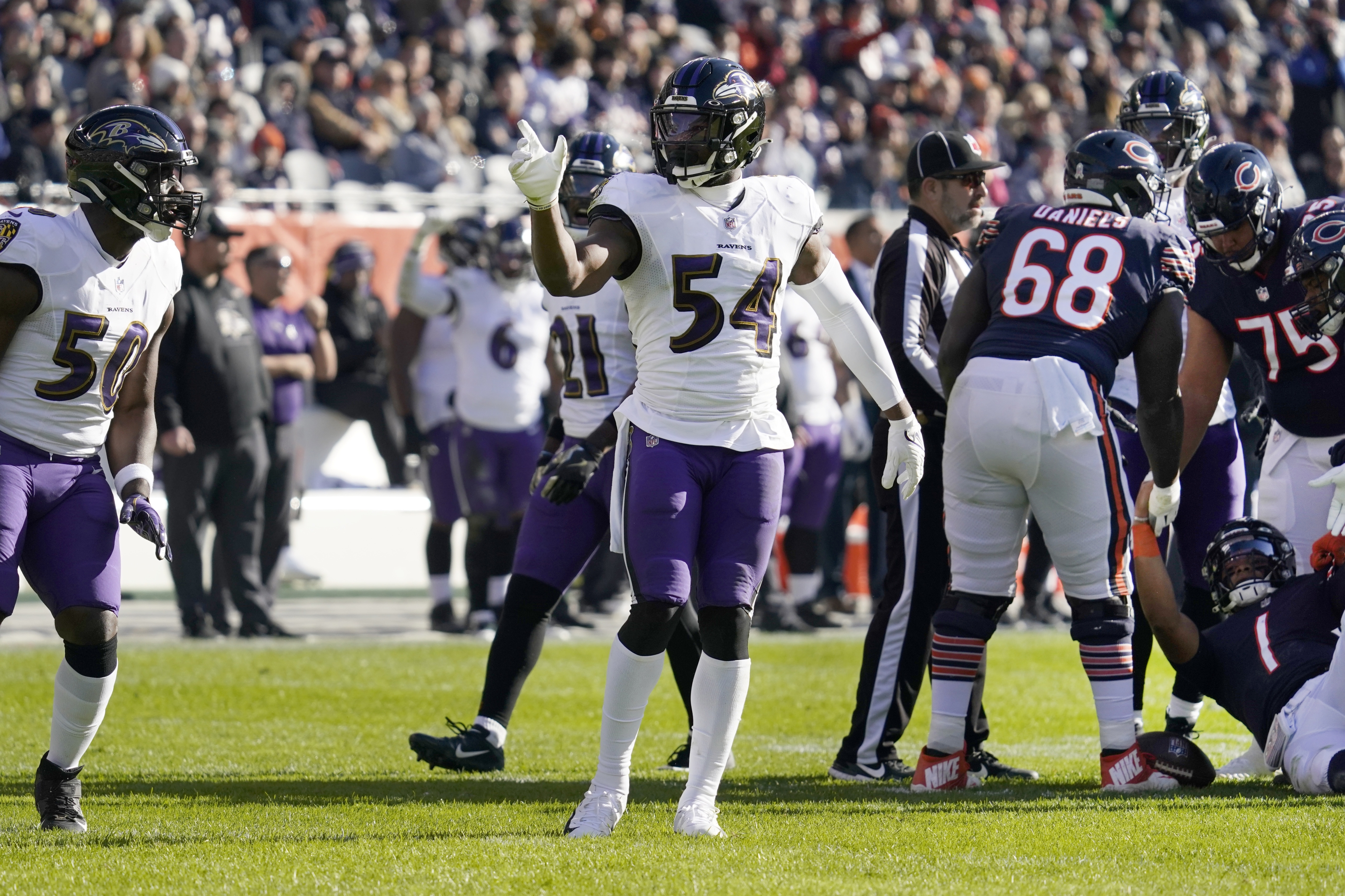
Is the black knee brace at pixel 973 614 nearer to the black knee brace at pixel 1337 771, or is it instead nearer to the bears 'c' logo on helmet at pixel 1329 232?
the black knee brace at pixel 1337 771

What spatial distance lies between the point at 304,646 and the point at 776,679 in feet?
9.26

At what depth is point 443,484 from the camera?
10.5m

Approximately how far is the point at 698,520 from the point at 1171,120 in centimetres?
302


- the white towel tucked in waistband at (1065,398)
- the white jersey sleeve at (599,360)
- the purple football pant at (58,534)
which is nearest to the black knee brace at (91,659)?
the purple football pant at (58,534)

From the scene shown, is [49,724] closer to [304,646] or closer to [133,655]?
[133,655]

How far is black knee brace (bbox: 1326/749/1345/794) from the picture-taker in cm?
481

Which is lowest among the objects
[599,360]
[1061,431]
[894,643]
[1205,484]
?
[894,643]

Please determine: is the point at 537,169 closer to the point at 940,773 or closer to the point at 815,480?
the point at 940,773

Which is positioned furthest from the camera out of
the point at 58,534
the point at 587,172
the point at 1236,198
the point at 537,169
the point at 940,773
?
the point at 587,172

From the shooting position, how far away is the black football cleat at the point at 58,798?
4.55m

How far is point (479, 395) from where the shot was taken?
33.1 ft

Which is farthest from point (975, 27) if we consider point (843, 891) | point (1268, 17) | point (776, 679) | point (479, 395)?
point (843, 891)

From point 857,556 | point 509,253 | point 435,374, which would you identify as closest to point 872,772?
point 509,253

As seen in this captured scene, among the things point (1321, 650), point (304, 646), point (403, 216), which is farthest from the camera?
point (403, 216)
